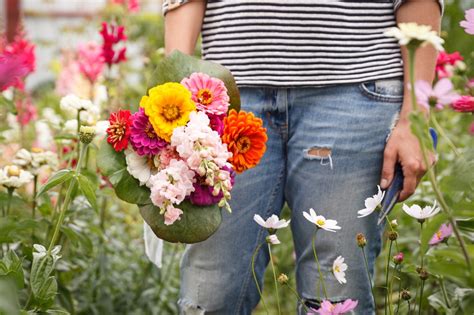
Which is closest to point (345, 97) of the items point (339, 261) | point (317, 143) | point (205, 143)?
point (317, 143)

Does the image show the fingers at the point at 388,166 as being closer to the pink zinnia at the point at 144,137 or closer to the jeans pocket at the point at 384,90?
the jeans pocket at the point at 384,90

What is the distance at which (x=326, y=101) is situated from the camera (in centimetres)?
153

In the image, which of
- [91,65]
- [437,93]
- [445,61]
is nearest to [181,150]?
[437,93]

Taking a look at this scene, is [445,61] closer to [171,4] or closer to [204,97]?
[171,4]

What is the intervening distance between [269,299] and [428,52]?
1493mm

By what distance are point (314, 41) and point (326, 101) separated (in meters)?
0.12

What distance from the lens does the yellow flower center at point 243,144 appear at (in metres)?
1.22

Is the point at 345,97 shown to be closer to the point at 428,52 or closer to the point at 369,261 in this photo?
the point at 428,52

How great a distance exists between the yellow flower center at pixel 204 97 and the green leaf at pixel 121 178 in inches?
6.4

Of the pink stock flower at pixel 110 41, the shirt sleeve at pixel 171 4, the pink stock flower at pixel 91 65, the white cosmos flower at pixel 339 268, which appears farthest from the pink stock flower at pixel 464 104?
the pink stock flower at pixel 91 65

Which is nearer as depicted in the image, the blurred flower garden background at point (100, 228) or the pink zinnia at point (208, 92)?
the blurred flower garden background at point (100, 228)

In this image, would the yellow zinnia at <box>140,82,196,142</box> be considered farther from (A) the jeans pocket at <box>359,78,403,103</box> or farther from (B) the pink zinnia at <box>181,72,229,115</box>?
(A) the jeans pocket at <box>359,78,403,103</box>

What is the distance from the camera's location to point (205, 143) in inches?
44.3

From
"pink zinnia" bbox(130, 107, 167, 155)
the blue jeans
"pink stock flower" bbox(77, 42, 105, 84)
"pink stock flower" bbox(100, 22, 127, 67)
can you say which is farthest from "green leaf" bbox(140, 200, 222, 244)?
"pink stock flower" bbox(77, 42, 105, 84)
